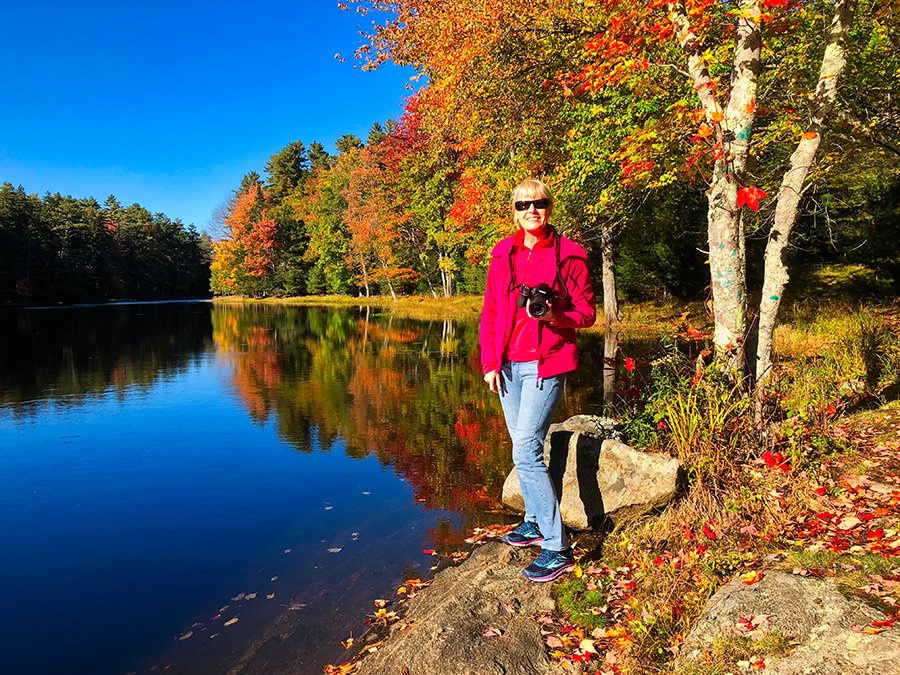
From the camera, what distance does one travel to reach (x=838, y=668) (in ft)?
6.41

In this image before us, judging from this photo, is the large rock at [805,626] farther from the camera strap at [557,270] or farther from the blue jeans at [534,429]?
the camera strap at [557,270]

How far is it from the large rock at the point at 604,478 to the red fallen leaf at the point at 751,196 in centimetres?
182

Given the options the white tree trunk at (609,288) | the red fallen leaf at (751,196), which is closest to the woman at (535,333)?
the red fallen leaf at (751,196)

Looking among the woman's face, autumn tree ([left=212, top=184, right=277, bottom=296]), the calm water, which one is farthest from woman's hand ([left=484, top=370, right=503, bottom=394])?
autumn tree ([left=212, top=184, right=277, bottom=296])

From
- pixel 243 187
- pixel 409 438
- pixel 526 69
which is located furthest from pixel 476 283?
pixel 243 187

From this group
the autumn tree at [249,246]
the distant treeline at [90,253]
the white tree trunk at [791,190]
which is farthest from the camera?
the autumn tree at [249,246]

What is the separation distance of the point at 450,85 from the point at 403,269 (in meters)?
27.9

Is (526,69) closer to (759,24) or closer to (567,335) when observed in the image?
(759,24)

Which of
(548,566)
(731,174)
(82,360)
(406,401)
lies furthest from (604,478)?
(82,360)

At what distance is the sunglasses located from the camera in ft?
10.5

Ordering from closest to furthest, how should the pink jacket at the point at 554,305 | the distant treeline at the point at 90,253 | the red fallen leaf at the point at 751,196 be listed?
1. the pink jacket at the point at 554,305
2. the red fallen leaf at the point at 751,196
3. the distant treeline at the point at 90,253

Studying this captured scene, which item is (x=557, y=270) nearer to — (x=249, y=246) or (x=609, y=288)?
(x=609, y=288)

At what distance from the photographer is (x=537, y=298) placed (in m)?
3.02

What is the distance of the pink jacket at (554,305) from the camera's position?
317 centimetres
